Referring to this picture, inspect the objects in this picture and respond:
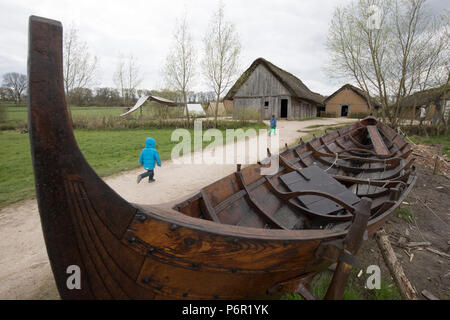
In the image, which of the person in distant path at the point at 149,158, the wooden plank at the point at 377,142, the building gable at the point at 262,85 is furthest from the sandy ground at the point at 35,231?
the building gable at the point at 262,85

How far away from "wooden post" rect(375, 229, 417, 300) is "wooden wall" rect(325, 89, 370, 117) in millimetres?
38030

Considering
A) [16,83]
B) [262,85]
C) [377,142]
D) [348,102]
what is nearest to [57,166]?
[377,142]

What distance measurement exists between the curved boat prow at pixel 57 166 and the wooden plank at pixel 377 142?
267 inches

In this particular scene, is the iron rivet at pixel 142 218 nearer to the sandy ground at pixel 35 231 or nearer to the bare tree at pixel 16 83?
the sandy ground at pixel 35 231

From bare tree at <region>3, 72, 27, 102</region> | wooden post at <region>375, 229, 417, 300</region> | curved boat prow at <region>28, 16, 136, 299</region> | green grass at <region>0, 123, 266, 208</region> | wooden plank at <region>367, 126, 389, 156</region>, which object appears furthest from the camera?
bare tree at <region>3, 72, 27, 102</region>

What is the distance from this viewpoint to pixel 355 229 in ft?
4.70

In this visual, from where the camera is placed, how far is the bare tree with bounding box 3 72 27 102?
2161 cm

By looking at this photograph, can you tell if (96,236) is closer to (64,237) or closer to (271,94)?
(64,237)

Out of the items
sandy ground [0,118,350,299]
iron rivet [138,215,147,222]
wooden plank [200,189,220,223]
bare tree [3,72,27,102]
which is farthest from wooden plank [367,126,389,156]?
bare tree [3,72,27,102]

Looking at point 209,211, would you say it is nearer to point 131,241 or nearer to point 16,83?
point 131,241

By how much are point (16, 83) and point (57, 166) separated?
31588 mm

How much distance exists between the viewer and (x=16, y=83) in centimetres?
2350

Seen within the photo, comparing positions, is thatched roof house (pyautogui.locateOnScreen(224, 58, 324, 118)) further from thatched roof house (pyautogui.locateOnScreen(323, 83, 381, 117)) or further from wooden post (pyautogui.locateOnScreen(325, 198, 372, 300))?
wooden post (pyautogui.locateOnScreen(325, 198, 372, 300))

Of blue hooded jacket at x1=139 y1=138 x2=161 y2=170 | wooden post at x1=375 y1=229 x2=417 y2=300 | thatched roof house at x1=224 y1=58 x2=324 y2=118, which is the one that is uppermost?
thatched roof house at x1=224 y1=58 x2=324 y2=118
